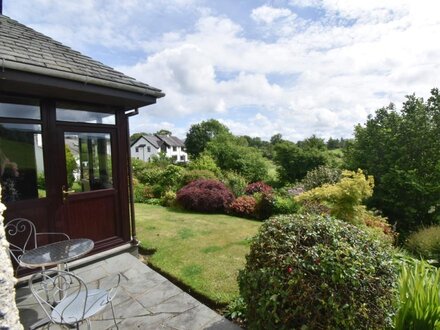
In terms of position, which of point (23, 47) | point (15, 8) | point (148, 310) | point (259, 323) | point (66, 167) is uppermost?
point (15, 8)

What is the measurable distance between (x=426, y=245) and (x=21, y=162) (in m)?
7.77

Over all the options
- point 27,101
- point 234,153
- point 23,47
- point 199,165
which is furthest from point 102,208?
point 234,153

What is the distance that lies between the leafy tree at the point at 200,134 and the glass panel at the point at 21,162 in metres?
38.8

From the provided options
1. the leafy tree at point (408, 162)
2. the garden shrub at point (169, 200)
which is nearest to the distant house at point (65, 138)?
the garden shrub at point (169, 200)

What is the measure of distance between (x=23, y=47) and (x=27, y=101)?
28.9 inches

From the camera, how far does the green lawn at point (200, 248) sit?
12.5ft

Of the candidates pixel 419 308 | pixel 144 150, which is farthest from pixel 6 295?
pixel 144 150

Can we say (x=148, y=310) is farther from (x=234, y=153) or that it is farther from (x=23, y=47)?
(x=234, y=153)

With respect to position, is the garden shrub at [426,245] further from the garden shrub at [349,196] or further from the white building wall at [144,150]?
the white building wall at [144,150]

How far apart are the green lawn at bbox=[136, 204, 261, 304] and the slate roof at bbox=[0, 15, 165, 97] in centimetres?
297

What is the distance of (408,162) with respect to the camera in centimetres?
1013

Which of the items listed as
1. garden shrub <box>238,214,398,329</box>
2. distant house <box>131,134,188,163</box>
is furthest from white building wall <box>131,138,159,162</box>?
garden shrub <box>238,214,398,329</box>

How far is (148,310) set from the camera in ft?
10.1

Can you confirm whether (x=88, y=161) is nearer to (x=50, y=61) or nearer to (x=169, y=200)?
(x=50, y=61)
